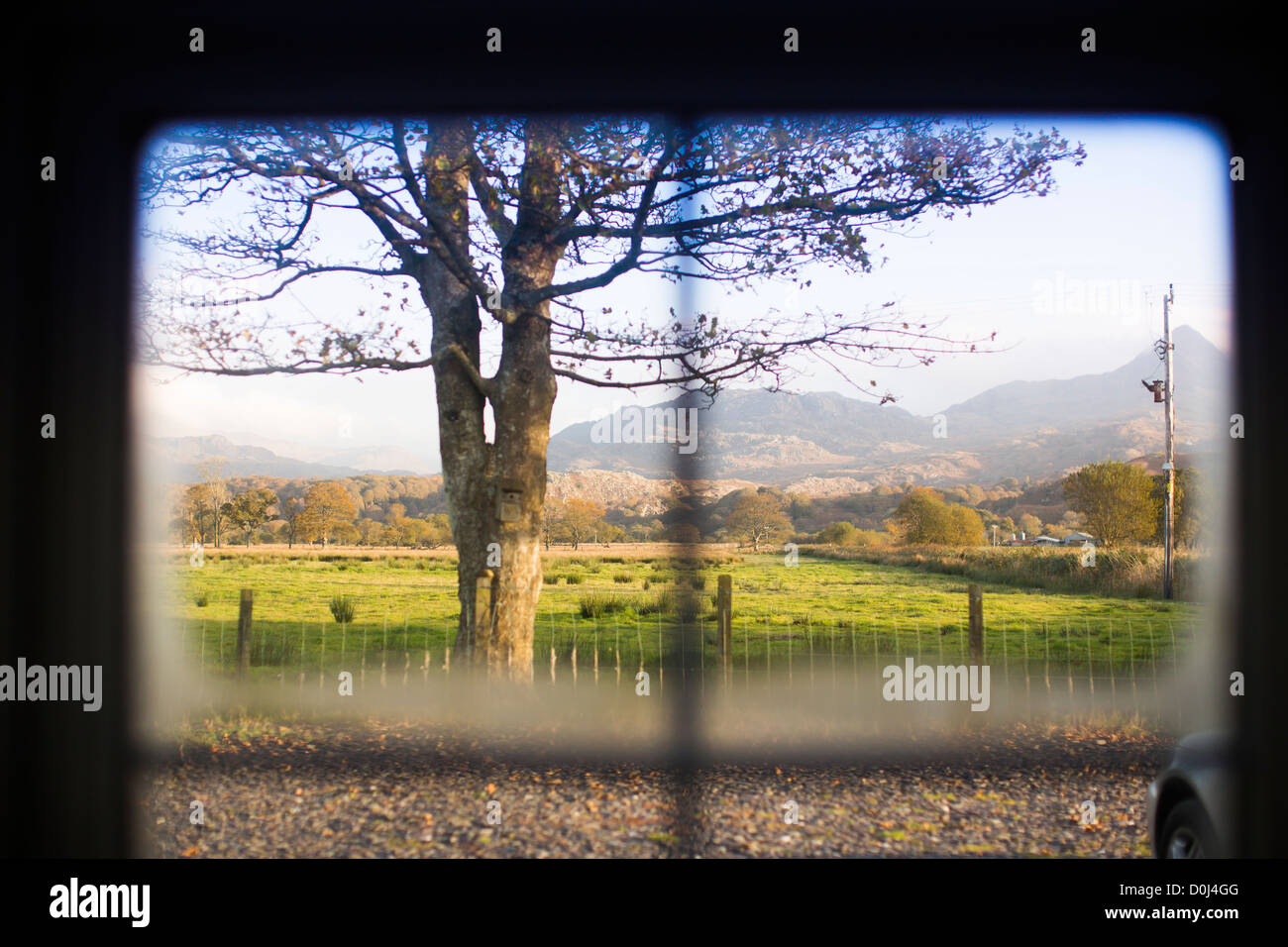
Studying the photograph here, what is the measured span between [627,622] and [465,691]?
788 mm

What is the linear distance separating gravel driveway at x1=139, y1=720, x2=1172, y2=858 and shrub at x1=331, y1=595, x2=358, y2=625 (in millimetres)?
527

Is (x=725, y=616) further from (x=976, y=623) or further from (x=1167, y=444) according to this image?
(x=1167, y=444)

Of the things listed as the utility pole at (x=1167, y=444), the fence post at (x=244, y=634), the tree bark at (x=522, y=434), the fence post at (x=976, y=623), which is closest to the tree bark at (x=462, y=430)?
the tree bark at (x=522, y=434)

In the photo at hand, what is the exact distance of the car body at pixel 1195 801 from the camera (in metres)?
1.84

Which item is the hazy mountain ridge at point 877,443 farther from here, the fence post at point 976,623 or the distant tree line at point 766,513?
the fence post at point 976,623

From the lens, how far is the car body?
184 centimetres

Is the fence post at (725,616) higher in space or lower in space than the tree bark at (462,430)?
lower

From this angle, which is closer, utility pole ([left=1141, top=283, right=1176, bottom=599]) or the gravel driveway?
the gravel driveway

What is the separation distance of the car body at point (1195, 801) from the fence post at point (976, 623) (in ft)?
3.32

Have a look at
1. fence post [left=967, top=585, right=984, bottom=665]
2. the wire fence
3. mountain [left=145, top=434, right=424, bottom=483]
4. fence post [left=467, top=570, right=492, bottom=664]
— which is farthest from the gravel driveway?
mountain [left=145, top=434, right=424, bottom=483]

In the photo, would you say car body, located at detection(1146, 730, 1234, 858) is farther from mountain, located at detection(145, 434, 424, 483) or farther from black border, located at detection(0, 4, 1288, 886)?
mountain, located at detection(145, 434, 424, 483)

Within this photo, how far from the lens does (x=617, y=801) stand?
8.36 feet

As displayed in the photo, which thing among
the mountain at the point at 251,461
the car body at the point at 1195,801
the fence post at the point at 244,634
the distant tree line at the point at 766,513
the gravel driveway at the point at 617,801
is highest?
the mountain at the point at 251,461
